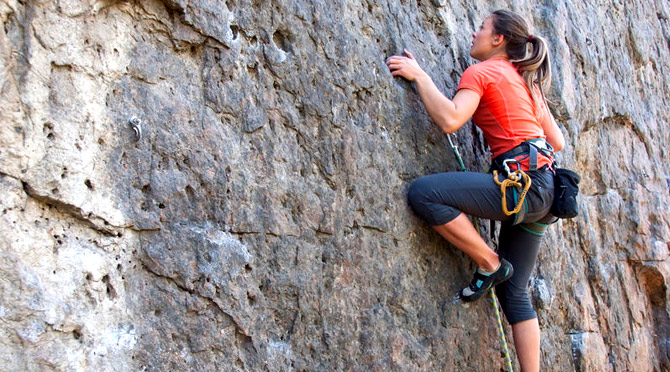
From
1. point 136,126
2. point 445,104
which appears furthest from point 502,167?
point 136,126

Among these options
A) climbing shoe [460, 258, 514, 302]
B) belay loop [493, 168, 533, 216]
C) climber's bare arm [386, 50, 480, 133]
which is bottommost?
climbing shoe [460, 258, 514, 302]

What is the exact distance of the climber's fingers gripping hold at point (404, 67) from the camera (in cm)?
339

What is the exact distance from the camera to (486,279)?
131 inches

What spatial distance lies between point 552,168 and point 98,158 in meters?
2.22

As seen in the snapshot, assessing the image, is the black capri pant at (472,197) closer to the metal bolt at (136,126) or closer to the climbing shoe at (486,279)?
the climbing shoe at (486,279)

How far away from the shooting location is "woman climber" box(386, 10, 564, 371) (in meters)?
3.16

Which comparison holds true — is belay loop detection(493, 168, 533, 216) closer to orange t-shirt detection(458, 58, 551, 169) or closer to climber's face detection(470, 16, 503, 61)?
orange t-shirt detection(458, 58, 551, 169)

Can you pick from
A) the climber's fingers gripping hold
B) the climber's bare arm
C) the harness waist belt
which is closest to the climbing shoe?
the harness waist belt

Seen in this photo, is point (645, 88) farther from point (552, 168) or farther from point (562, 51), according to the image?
point (552, 168)

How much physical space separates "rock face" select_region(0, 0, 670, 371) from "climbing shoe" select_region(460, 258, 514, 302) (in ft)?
0.43

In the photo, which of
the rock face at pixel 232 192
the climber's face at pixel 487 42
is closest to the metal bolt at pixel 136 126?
the rock face at pixel 232 192

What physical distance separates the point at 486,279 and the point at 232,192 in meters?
1.47

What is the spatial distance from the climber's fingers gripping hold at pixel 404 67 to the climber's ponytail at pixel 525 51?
0.50 m

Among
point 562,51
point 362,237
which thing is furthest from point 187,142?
point 562,51
